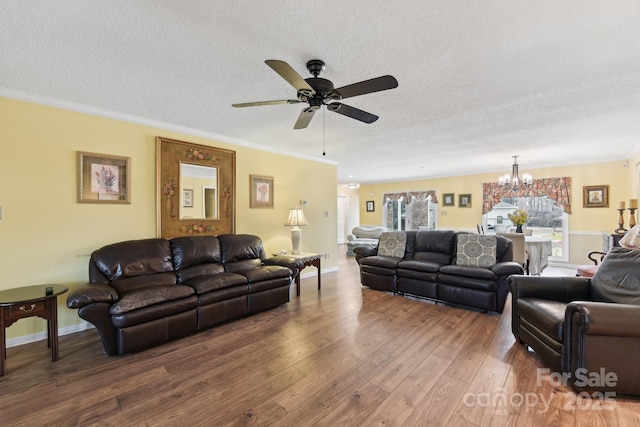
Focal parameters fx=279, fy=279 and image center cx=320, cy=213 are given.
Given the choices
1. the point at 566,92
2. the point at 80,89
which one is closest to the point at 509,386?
the point at 566,92

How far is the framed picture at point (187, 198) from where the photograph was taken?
154 inches

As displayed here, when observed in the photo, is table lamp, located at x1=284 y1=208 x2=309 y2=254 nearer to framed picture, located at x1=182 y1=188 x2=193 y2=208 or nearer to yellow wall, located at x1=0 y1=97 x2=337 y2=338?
framed picture, located at x1=182 y1=188 x2=193 y2=208

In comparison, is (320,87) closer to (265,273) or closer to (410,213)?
(265,273)

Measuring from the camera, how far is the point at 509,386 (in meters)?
2.04

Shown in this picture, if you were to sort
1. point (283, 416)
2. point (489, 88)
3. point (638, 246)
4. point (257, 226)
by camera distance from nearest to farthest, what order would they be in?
point (283, 416), point (489, 88), point (638, 246), point (257, 226)

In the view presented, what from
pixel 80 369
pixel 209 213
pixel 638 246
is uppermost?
Result: pixel 209 213

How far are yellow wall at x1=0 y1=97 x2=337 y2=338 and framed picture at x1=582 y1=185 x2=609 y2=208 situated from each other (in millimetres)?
8159

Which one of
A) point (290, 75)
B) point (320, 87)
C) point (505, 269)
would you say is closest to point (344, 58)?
point (320, 87)

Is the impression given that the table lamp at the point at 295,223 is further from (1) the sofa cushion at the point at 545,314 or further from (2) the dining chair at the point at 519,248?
(2) the dining chair at the point at 519,248

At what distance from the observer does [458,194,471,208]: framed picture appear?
26.3ft

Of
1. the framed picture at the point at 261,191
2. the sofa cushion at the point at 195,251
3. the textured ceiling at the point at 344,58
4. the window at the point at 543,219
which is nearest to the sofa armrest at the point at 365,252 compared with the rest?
the framed picture at the point at 261,191

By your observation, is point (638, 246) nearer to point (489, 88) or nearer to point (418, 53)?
point (489, 88)

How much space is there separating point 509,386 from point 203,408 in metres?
2.16

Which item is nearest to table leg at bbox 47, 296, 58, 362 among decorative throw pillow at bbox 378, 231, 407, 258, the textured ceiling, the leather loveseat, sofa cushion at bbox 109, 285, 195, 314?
sofa cushion at bbox 109, 285, 195, 314
